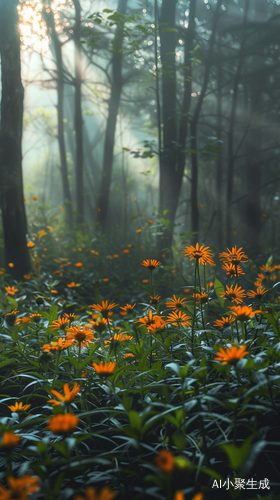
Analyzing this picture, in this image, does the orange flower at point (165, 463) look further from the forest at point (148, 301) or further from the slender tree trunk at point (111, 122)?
the slender tree trunk at point (111, 122)

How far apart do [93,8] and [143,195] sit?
7.73 m

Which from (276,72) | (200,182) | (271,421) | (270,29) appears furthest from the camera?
(200,182)

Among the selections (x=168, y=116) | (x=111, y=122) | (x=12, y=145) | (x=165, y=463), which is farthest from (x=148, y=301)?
(x=111, y=122)

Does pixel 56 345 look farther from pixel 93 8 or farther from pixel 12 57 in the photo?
pixel 93 8

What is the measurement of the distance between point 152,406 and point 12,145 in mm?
2300

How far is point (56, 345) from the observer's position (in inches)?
36.8

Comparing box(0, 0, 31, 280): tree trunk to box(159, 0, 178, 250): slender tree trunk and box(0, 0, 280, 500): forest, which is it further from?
box(159, 0, 178, 250): slender tree trunk

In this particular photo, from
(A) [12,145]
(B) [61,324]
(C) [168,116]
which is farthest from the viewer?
(C) [168,116]

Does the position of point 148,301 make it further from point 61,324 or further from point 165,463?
point 165,463

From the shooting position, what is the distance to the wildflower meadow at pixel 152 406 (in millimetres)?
550

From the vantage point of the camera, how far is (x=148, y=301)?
2.77 m

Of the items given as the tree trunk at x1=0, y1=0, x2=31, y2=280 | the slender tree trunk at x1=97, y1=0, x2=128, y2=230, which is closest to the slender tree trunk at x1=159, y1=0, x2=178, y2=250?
the tree trunk at x1=0, y1=0, x2=31, y2=280

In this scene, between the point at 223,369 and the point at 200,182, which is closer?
the point at 223,369

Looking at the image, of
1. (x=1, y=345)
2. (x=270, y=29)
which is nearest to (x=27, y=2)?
(x=270, y=29)
